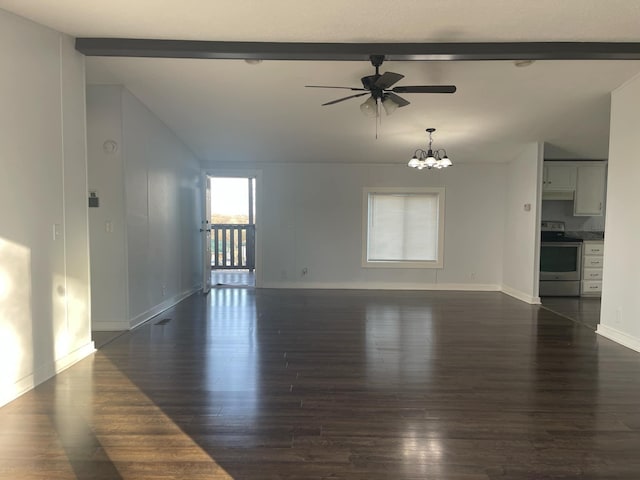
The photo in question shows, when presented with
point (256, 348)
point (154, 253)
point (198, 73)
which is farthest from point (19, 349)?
point (198, 73)

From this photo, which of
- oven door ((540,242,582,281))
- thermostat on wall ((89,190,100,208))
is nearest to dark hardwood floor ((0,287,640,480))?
thermostat on wall ((89,190,100,208))

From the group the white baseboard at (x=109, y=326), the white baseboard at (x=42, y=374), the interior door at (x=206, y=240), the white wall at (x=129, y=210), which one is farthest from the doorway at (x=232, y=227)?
the white baseboard at (x=42, y=374)

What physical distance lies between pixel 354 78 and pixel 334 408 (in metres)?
3.10

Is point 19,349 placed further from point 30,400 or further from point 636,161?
point 636,161

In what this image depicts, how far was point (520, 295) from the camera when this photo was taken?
6.11 meters

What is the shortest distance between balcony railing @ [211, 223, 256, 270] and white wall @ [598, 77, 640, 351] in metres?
6.94

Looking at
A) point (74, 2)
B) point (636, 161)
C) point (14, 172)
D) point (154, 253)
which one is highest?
point (74, 2)

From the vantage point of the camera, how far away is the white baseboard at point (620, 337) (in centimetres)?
356

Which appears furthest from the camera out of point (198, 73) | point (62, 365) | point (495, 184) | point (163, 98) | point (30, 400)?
point (495, 184)

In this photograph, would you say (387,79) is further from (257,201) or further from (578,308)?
(578,308)

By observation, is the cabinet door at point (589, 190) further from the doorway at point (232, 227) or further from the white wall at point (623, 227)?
the doorway at point (232, 227)

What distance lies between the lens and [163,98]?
14.4 ft

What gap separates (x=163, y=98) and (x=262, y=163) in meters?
2.59

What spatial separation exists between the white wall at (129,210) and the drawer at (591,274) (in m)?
6.63
